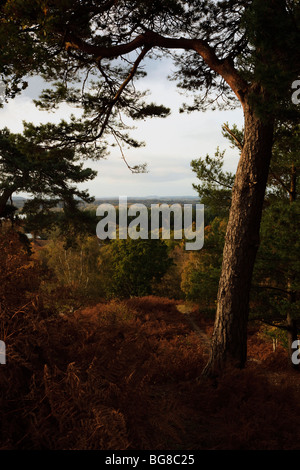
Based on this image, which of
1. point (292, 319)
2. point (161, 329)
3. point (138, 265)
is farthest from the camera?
point (138, 265)

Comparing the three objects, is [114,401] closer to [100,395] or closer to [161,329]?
[100,395]

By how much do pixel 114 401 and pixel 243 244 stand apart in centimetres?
311

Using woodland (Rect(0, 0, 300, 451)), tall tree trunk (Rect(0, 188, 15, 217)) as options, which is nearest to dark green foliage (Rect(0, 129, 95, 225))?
tall tree trunk (Rect(0, 188, 15, 217))

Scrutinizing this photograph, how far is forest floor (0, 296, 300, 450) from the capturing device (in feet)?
8.00

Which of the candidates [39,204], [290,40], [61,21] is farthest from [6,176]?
[290,40]

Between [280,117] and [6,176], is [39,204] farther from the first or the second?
[280,117]

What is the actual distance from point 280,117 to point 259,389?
12.7 feet

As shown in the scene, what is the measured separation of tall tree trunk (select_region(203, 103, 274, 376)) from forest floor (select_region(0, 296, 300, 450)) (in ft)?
1.35

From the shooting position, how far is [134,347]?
3826 millimetres

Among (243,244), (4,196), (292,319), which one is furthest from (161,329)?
(4,196)

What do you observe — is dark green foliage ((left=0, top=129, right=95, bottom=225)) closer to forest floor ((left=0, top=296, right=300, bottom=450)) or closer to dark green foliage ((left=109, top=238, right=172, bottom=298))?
dark green foliage ((left=109, top=238, right=172, bottom=298))

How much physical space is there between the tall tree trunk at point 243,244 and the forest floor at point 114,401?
1.35ft

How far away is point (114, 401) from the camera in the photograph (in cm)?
287

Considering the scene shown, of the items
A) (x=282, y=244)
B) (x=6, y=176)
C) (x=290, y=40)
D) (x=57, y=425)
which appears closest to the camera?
(x=57, y=425)
